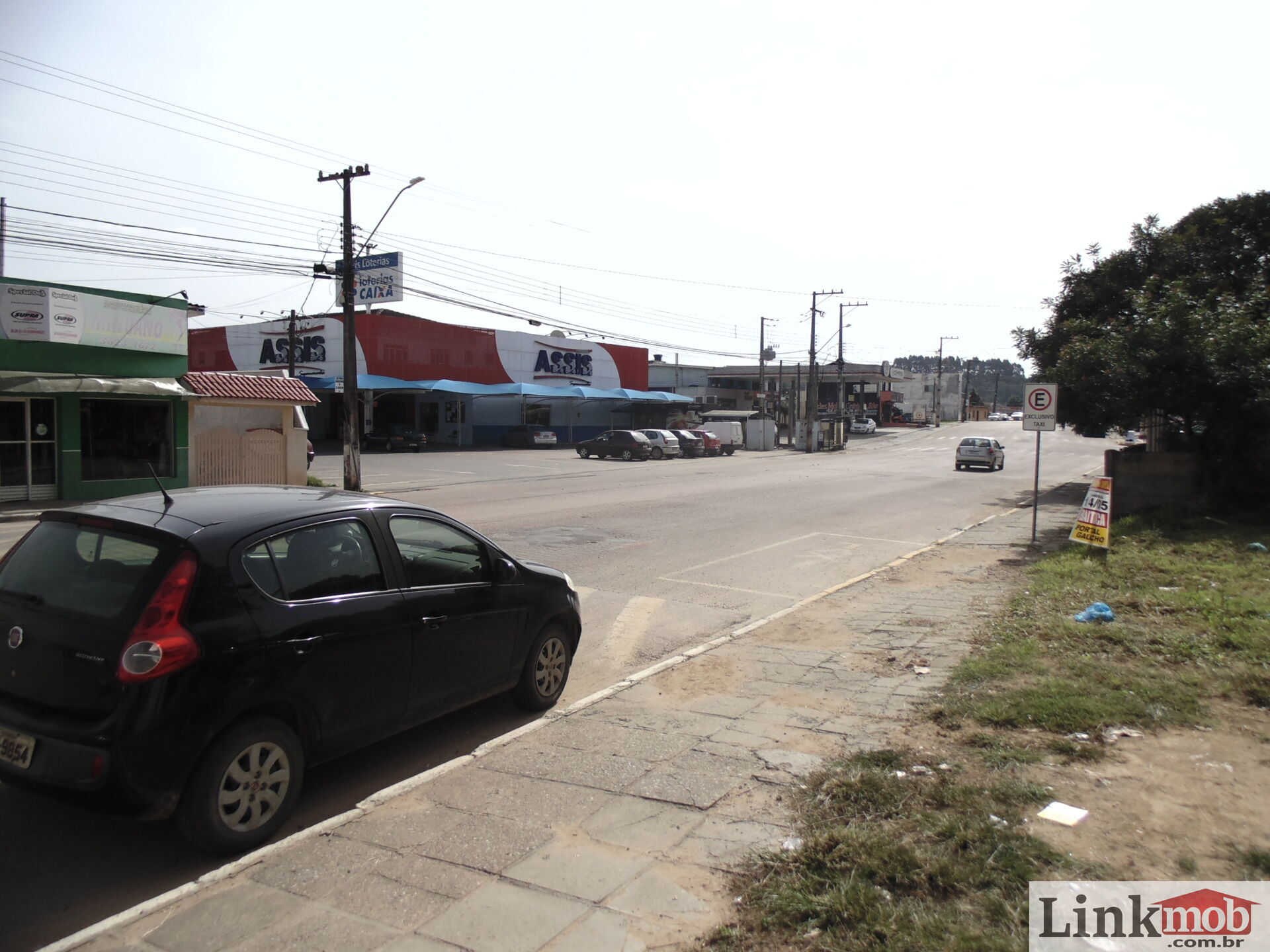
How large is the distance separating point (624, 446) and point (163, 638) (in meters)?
40.6

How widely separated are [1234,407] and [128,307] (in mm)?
23749

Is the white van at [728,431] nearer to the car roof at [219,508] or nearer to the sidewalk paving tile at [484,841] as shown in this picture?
the car roof at [219,508]

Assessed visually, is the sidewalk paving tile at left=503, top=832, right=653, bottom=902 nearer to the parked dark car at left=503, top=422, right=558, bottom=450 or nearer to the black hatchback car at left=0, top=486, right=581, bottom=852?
the black hatchback car at left=0, top=486, right=581, bottom=852

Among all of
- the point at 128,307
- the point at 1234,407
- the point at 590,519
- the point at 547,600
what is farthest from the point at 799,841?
the point at 128,307

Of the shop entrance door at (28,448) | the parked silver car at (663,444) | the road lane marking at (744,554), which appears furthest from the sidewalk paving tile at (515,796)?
the parked silver car at (663,444)

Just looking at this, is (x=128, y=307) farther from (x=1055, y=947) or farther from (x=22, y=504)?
(x=1055, y=947)

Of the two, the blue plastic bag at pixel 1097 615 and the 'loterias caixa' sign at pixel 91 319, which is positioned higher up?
the 'loterias caixa' sign at pixel 91 319

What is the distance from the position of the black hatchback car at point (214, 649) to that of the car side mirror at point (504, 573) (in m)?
0.51

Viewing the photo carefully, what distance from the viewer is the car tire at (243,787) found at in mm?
3756

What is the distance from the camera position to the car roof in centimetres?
418

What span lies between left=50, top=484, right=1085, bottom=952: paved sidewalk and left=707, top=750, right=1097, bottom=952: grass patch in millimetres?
214

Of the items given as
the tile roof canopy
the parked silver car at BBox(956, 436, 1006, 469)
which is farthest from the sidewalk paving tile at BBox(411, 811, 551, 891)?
the parked silver car at BBox(956, 436, 1006, 469)

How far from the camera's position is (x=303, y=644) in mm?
4160

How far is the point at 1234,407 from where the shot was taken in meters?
15.3
